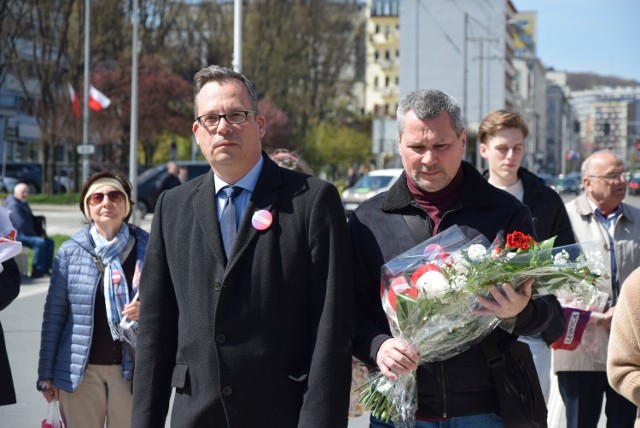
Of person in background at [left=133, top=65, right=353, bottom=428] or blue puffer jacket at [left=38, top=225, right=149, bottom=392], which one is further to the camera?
blue puffer jacket at [left=38, top=225, right=149, bottom=392]

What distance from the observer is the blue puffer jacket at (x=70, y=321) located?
19.0ft

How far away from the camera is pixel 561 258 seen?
12.1ft

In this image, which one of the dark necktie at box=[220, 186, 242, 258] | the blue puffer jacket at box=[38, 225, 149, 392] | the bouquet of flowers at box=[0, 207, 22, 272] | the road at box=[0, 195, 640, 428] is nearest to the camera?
the dark necktie at box=[220, 186, 242, 258]

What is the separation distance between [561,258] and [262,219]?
3.53 ft

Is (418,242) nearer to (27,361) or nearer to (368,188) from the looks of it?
(27,361)

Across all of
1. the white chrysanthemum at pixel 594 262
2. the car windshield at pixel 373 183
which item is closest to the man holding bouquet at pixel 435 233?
the white chrysanthemum at pixel 594 262

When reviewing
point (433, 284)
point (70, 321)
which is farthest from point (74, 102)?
point (433, 284)

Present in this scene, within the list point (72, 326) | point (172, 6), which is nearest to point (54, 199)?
point (172, 6)

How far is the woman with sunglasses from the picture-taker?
5.82 meters

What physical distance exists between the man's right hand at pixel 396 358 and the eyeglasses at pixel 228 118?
987mm

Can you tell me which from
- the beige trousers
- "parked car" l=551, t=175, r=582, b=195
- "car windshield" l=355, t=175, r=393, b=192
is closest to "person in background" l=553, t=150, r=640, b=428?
the beige trousers

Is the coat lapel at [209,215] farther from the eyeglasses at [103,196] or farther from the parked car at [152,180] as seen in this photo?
the parked car at [152,180]

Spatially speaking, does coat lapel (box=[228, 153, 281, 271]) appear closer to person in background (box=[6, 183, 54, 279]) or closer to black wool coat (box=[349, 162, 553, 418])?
black wool coat (box=[349, 162, 553, 418])

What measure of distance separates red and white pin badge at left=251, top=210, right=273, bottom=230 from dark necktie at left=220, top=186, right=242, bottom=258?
0.11 m
